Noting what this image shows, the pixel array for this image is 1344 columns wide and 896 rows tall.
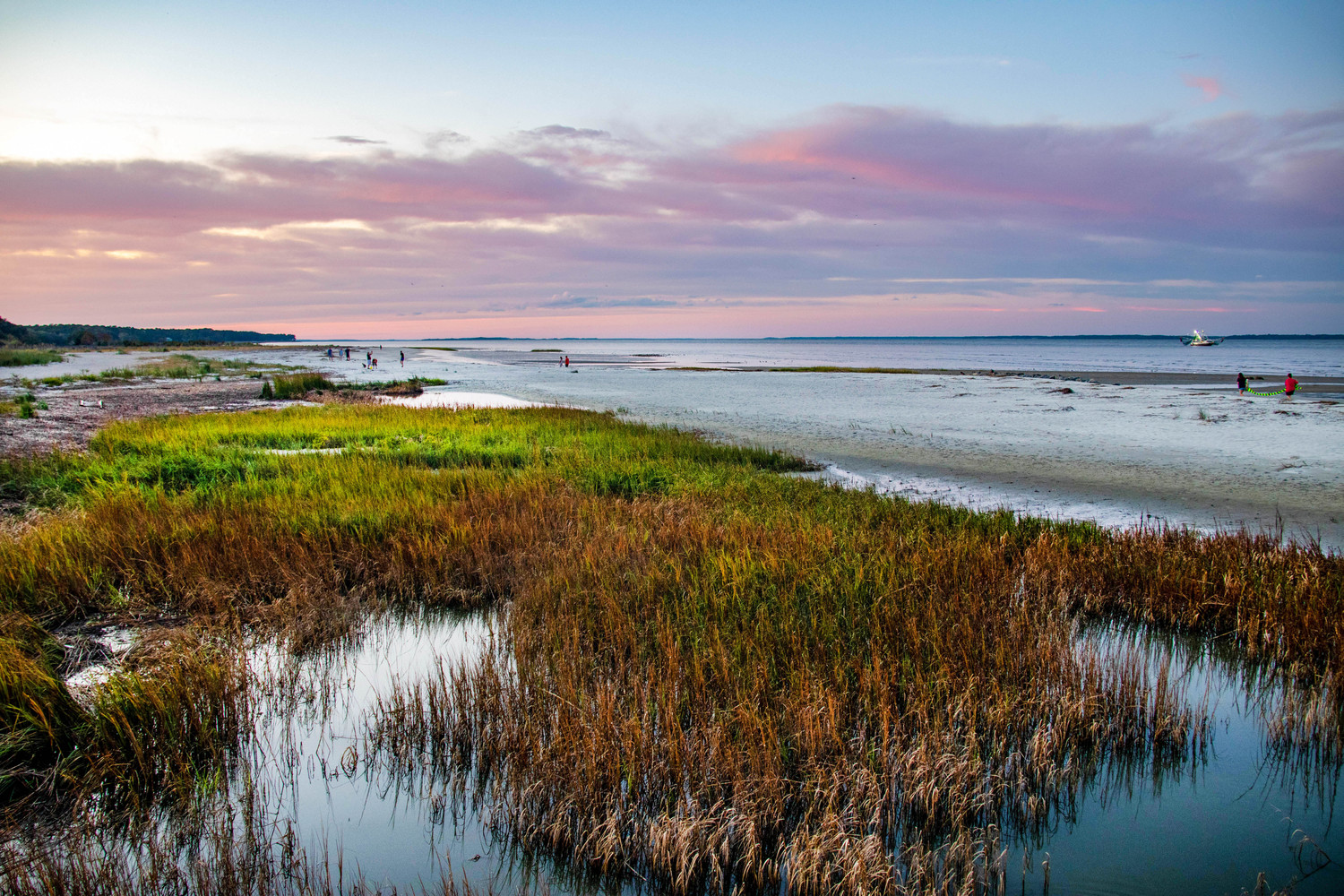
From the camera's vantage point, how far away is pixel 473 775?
14.7 ft

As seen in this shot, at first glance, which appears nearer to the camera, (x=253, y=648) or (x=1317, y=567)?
(x=253, y=648)

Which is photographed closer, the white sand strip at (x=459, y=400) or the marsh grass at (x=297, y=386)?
the white sand strip at (x=459, y=400)

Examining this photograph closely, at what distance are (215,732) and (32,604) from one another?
3617 millimetres

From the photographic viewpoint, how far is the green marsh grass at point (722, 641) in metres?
4.03

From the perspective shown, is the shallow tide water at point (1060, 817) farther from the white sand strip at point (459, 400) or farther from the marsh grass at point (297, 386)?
the marsh grass at point (297, 386)

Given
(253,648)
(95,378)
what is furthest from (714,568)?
(95,378)

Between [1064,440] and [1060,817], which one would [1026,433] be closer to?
[1064,440]

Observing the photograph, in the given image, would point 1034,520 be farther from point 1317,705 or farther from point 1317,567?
point 1317,705

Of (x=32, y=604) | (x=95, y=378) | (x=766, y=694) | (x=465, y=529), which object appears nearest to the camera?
(x=766, y=694)

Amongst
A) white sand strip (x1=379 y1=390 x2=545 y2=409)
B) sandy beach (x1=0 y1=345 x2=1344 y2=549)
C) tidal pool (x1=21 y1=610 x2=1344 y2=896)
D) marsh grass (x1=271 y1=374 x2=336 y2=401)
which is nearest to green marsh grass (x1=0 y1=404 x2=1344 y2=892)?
tidal pool (x1=21 y1=610 x2=1344 y2=896)

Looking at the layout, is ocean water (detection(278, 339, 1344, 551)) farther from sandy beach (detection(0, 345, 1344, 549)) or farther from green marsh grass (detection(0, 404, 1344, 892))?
green marsh grass (detection(0, 404, 1344, 892))

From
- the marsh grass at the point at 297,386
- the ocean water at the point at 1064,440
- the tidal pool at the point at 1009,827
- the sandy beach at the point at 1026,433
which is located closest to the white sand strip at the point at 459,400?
the sandy beach at the point at 1026,433

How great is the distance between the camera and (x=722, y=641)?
5891 millimetres

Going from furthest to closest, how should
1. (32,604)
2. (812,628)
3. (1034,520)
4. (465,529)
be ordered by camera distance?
(1034,520) → (465,529) → (32,604) → (812,628)
